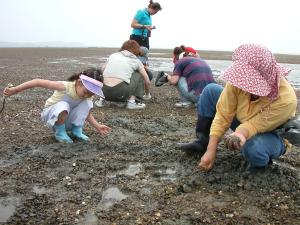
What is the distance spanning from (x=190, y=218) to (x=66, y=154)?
170 centimetres

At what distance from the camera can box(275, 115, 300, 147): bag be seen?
3.35 metres

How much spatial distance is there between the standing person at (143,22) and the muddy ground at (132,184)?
11.4 feet

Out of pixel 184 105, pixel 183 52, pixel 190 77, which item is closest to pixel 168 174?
pixel 190 77

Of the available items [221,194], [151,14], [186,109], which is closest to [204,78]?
[186,109]

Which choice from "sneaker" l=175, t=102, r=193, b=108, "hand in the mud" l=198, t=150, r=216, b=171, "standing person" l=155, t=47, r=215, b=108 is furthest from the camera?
"sneaker" l=175, t=102, r=193, b=108

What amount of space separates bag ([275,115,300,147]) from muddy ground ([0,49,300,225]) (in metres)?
0.33

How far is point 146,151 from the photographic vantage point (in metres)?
4.42

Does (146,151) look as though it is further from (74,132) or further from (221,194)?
(221,194)

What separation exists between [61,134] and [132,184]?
1.39 m

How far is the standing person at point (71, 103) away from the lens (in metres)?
4.31

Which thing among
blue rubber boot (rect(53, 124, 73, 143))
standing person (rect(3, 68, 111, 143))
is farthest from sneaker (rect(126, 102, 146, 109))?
blue rubber boot (rect(53, 124, 73, 143))

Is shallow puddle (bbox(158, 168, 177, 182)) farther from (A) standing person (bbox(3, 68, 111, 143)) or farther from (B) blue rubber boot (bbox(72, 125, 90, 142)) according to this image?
(B) blue rubber boot (bbox(72, 125, 90, 142))

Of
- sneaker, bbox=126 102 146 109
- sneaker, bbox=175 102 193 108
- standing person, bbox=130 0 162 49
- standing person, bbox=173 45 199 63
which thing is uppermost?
standing person, bbox=130 0 162 49

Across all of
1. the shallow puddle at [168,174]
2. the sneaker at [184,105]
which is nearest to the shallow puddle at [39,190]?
the shallow puddle at [168,174]
